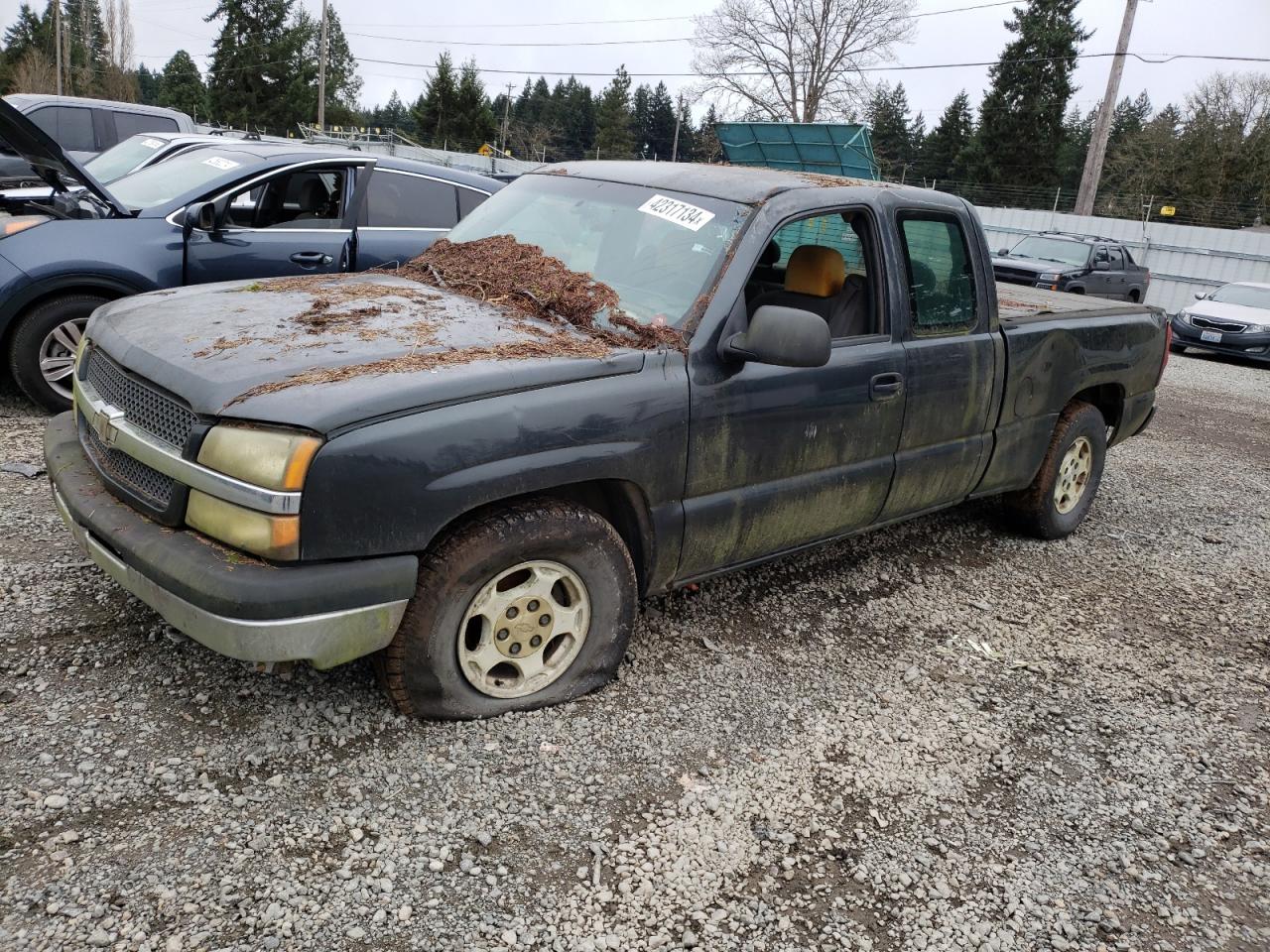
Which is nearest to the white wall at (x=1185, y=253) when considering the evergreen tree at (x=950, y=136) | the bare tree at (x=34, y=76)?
the evergreen tree at (x=950, y=136)

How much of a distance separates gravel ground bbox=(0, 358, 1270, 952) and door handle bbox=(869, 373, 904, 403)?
41.2 inches

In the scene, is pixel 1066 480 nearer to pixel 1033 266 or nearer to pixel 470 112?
pixel 1033 266

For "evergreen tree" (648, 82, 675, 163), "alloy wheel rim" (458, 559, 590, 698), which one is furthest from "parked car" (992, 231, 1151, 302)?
"evergreen tree" (648, 82, 675, 163)

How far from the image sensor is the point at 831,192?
3803 millimetres

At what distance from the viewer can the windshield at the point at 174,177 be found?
6156mm

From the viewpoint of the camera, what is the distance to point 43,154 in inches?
203

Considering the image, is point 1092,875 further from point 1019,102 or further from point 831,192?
point 1019,102

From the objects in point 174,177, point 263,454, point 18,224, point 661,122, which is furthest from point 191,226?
point 661,122

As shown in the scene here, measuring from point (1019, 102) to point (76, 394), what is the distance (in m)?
54.9

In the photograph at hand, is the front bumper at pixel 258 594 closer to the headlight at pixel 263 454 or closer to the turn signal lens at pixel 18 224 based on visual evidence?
the headlight at pixel 263 454

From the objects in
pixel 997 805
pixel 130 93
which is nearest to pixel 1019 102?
pixel 130 93

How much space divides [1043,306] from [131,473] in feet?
14.7

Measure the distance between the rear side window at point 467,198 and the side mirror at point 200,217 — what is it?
1.86 metres

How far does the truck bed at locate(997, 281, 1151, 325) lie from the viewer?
186 inches
